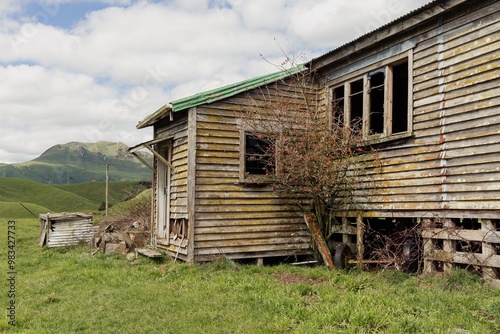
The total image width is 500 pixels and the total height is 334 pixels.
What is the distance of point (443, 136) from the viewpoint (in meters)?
8.41

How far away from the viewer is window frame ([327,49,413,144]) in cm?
930

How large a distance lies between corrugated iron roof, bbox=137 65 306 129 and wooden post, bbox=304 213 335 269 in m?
3.91

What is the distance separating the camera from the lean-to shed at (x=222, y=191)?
1078cm

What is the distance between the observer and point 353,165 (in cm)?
1070

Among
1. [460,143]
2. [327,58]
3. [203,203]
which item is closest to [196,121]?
[203,203]

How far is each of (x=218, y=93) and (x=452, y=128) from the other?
5787mm

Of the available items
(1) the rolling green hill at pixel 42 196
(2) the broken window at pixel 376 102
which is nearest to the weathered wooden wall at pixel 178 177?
(2) the broken window at pixel 376 102

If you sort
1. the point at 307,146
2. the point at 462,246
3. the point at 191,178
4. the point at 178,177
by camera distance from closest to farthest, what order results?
the point at 462,246, the point at 307,146, the point at 191,178, the point at 178,177

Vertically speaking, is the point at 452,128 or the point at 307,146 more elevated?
the point at 452,128

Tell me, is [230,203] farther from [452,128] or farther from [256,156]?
[452,128]

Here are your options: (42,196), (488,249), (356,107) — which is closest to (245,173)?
(356,107)

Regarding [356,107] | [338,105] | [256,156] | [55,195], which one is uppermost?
[356,107]

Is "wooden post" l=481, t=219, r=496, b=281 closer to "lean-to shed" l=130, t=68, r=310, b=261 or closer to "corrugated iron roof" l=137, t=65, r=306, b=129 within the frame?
"lean-to shed" l=130, t=68, r=310, b=261

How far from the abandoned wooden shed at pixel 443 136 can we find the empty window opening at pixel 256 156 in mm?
2660
